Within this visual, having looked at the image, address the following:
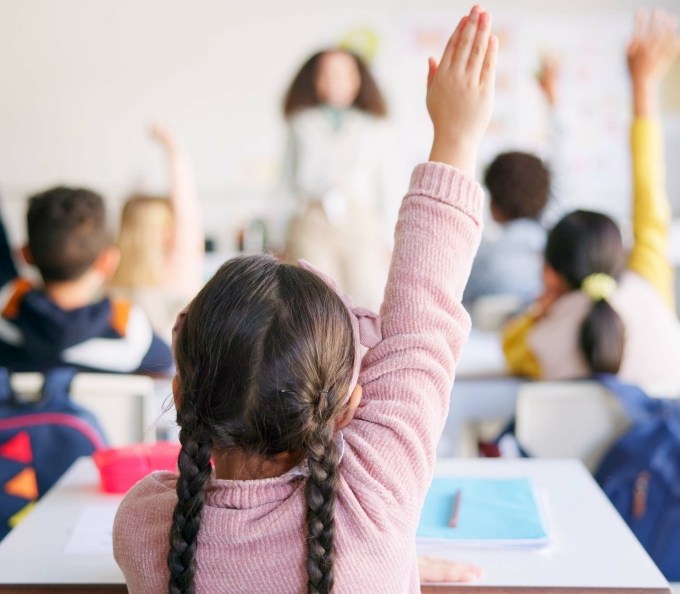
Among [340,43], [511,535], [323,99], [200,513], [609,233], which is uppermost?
[340,43]

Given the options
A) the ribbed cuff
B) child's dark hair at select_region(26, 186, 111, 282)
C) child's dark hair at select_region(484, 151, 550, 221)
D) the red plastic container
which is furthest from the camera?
child's dark hair at select_region(484, 151, 550, 221)

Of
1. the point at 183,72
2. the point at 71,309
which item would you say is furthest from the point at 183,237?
the point at 183,72

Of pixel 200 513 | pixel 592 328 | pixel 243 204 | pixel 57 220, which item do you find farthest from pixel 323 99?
pixel 200 513

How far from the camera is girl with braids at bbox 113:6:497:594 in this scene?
2.57 ft

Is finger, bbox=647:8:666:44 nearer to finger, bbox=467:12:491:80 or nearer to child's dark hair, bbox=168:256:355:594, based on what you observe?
finger, bbox=467:12:491:80

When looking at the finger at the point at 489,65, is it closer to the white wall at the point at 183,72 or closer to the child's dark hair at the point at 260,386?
the child's dark hair at the point at 260,386

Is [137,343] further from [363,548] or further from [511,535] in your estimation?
[363,548]

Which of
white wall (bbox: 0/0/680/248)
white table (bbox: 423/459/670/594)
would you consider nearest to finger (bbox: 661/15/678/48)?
white table (bbox: 423/459/670/594)

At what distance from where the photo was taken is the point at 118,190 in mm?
5746

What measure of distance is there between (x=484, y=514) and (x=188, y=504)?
0.49 metres

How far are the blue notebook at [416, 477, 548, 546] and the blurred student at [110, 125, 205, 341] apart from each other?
1.48 m

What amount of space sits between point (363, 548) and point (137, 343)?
1306 mm

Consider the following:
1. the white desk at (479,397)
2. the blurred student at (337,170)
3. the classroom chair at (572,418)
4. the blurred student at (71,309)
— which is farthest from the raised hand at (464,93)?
the blurred student at (337,170)

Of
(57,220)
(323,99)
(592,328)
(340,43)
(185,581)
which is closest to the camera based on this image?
(185,581)
